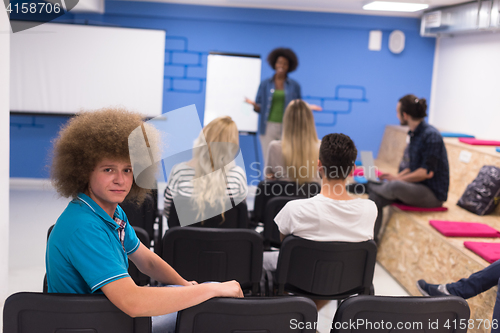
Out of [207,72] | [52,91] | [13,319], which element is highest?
[207,72]

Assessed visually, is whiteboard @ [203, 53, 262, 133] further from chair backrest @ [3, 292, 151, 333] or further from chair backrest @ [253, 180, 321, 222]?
chair backrest @ [3, 292, 151, 333]

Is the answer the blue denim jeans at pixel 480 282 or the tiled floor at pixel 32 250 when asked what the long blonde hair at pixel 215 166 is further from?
the blue denim jeans at pixel 480 282

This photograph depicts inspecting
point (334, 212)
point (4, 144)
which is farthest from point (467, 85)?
point (4, 144)

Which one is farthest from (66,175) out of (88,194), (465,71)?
(465,71)

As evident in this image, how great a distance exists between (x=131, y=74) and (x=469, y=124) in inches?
164

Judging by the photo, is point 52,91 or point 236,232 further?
point 52,91

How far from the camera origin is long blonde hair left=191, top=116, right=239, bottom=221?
2.20m

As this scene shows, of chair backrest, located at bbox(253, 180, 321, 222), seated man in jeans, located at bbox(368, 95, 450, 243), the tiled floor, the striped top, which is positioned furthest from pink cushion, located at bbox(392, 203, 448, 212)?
the striped top

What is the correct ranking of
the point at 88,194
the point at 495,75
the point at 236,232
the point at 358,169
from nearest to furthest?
the point at 88,194 < the point at 236,232 < the point at 358,169 < the point at 495,75

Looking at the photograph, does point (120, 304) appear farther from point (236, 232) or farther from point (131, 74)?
point (131, 74)

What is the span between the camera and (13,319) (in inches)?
45.1

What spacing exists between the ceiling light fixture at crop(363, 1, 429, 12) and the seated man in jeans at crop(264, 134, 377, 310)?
3401mm

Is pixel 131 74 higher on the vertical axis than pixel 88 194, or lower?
higher

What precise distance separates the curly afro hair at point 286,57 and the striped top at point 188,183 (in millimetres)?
3141
